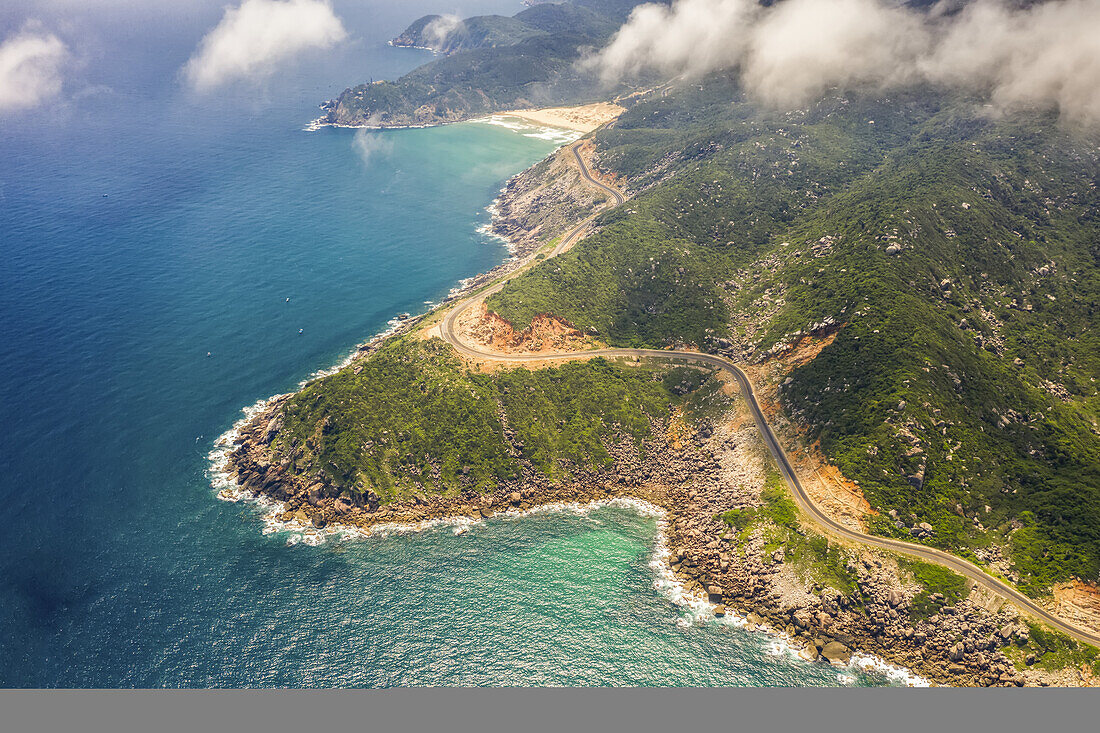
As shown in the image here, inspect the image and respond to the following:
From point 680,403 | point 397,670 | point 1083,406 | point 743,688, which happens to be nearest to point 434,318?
point 680,403

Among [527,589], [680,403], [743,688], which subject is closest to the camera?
[743,688]

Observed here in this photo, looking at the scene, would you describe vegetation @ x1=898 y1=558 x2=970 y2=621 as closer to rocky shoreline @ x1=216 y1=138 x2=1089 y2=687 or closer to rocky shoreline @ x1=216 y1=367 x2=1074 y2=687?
rocky shoreline @ x1=216 y1=138 x2=1089 y2=687

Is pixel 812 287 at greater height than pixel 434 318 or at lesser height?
lesser

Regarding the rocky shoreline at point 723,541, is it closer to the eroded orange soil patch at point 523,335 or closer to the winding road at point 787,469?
the winding road at point 787,469

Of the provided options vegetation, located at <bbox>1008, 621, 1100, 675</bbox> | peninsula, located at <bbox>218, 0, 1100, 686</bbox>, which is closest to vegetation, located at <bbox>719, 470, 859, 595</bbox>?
peninsula, located at <bbox>218, 0, 1100, 686</bbox>

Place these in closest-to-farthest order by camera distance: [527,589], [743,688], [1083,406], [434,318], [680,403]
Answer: [743,688]
[527,589]
[1083,406]
[680,403]
[434,318]

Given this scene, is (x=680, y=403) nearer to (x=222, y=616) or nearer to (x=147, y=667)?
(x=222, y=616)

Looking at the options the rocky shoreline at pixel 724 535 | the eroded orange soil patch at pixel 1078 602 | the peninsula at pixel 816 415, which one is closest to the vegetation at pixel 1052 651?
the peninsula at pixel 816 415
